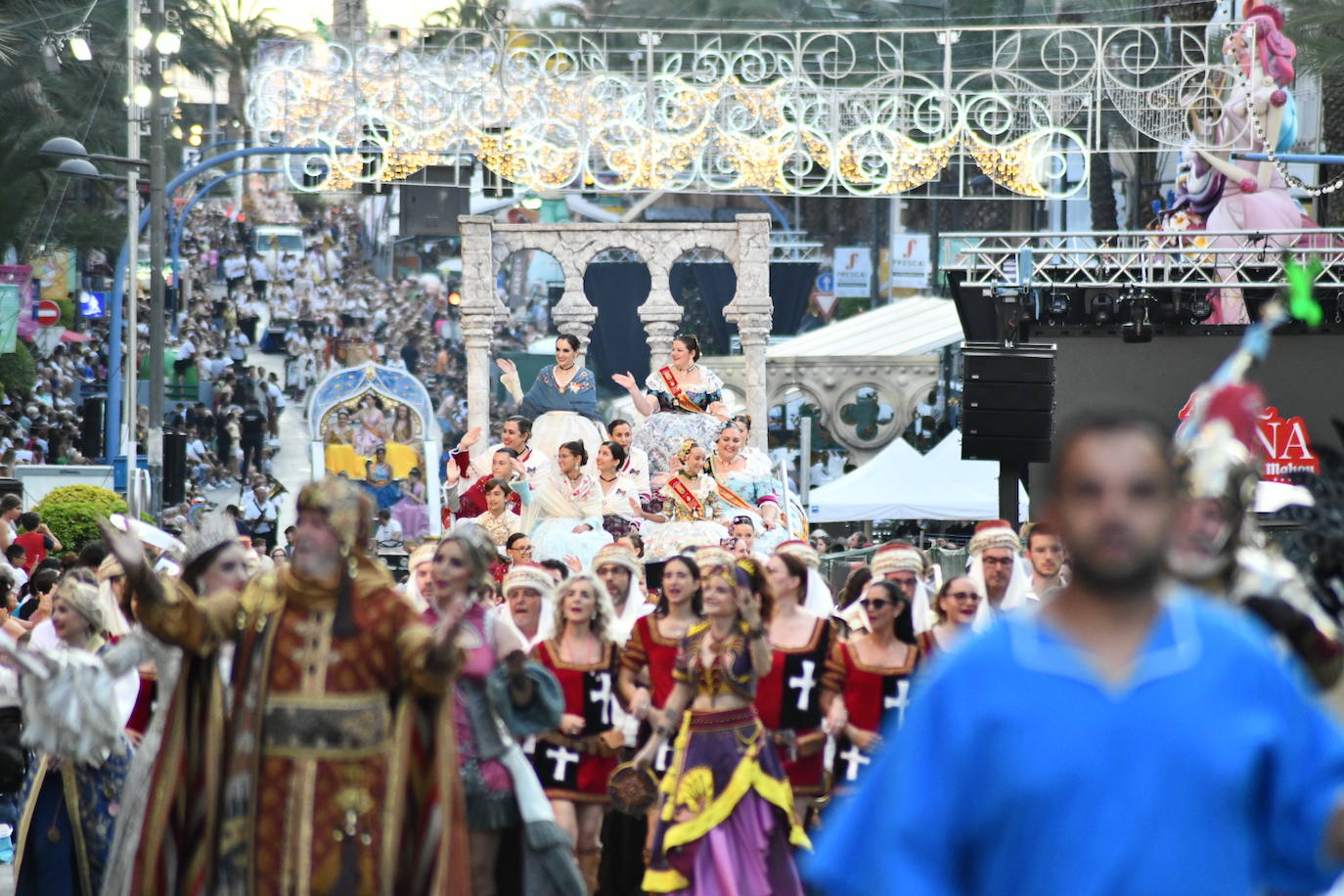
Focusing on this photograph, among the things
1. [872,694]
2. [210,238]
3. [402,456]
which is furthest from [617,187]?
[210,238]

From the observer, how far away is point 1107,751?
9.73 ft

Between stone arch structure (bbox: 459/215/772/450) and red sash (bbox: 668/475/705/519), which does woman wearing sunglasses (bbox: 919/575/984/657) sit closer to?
red sash (bbox: 668/475/705/519)

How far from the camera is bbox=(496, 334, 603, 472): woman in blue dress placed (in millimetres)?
18906

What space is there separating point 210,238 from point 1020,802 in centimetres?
5270

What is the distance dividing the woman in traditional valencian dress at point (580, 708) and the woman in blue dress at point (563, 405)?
30.0ft

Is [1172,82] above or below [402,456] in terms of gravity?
above

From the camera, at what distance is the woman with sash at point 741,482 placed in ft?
55.2

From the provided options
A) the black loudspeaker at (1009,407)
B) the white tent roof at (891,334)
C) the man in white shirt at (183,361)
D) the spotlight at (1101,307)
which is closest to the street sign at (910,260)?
the white tent roof at (891,334)

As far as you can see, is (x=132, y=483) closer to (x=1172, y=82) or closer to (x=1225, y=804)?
(x=1172, y=82)

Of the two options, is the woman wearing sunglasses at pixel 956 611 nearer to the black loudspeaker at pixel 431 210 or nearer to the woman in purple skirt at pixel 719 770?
the woman in purple skirt at pixel 719 770

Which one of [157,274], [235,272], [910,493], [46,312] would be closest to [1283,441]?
[910,493]

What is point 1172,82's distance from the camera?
25.0 meters

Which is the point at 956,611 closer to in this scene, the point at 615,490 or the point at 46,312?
the point at 615,490

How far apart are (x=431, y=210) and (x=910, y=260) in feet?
33.9
